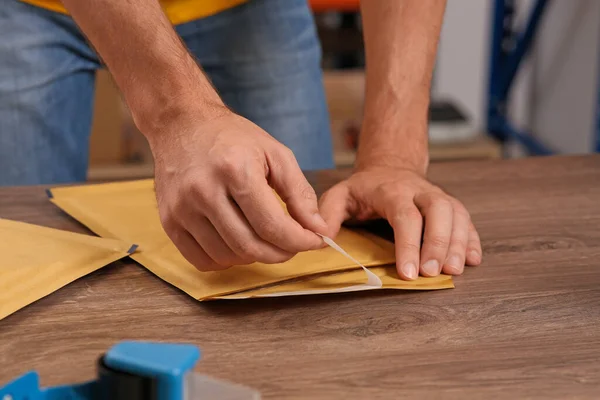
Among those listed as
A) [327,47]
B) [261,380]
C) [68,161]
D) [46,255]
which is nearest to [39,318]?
[46,255]

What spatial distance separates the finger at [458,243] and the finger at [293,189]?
0.43 ft

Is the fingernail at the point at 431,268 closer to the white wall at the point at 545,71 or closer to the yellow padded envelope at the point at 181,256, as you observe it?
the yellow padded envelope at the point at 181,256

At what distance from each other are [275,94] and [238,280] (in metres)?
0.56

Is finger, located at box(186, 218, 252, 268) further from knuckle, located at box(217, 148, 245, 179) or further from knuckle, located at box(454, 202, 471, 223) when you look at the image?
knuckle, located at box(454, 202, 471, 223)

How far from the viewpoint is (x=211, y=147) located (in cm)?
56

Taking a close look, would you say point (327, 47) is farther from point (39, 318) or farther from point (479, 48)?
point (39, 318)

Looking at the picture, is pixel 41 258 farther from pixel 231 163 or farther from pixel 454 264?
pixel 454 264

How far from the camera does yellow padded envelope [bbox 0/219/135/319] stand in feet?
1.88

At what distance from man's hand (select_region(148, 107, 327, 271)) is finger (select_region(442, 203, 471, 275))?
0.13 meters

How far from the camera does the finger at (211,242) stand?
57 cm

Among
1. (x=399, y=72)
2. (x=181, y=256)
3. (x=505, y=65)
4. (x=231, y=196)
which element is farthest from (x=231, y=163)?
(x=505, y=65)

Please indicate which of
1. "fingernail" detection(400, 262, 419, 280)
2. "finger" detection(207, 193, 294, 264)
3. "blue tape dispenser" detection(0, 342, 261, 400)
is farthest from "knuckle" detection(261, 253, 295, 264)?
"blue tape dispenser" detection(0, 342, 261, 400)

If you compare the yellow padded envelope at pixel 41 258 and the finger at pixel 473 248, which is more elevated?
the yellow padded envelope at pixel 41 258

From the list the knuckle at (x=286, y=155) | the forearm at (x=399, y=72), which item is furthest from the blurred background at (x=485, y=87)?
the knuckle at (x=286, y=155)
